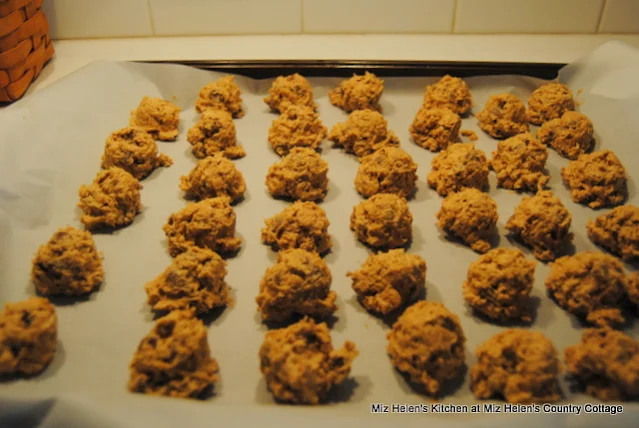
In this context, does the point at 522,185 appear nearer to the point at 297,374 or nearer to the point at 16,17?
the point at 297,374

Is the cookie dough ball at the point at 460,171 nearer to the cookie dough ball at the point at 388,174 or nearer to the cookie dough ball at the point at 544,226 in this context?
the cookie dough ball at the point at 388,174

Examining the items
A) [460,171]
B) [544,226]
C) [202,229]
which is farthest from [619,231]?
[202,229]

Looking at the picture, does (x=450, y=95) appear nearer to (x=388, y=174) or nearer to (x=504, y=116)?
(x=504, y=116)

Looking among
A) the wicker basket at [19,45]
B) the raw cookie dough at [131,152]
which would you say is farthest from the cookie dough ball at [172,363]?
the wicker basket at [19,45]

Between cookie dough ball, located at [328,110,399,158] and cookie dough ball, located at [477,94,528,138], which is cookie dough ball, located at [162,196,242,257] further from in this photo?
cookie dough ball, located at [477,94,528,138]

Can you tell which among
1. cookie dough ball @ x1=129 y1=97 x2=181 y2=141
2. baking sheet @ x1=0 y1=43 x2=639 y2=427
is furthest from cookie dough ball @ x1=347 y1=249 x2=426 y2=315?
cookie dough ball @ x1=129 y1=97 x2=181 y2=141

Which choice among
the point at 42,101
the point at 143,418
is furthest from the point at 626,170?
the point at 42,101

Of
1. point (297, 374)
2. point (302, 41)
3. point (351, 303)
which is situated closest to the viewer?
point (297, 374)
